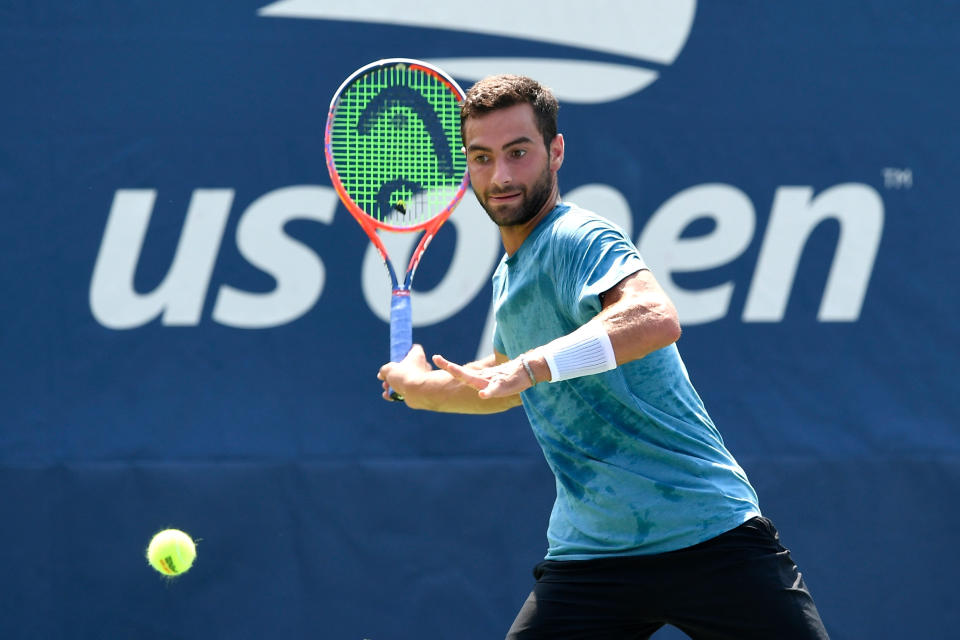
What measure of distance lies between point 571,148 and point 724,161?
0.55m

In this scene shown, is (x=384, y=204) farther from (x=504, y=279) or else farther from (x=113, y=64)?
(x=113, y=64)

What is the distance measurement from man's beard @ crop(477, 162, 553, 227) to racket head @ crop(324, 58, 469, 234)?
64cm

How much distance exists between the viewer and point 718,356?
4.19 metres

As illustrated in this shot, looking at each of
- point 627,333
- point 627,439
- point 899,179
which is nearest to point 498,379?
point 627,333

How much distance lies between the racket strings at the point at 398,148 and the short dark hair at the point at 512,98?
2.10ft

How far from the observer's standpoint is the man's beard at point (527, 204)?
2441 millimetres

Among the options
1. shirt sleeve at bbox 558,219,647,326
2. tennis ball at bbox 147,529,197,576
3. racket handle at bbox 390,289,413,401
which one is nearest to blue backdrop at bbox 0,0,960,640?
tennis ball at bbox 147,529,197,576

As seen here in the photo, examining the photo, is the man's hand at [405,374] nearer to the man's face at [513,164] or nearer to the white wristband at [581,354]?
the man's face at [513,164]

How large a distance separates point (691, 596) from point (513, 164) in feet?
3.14

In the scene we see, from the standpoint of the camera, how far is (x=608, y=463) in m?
2.41

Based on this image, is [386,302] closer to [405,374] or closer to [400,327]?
[400,327]

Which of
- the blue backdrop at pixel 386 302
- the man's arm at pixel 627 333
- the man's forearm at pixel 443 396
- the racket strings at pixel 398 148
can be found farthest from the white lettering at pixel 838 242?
the man's arm at pixel 627 333

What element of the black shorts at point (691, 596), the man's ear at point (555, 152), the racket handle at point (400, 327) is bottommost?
the black shorts at point (691, 596)

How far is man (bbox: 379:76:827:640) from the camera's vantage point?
232cm
